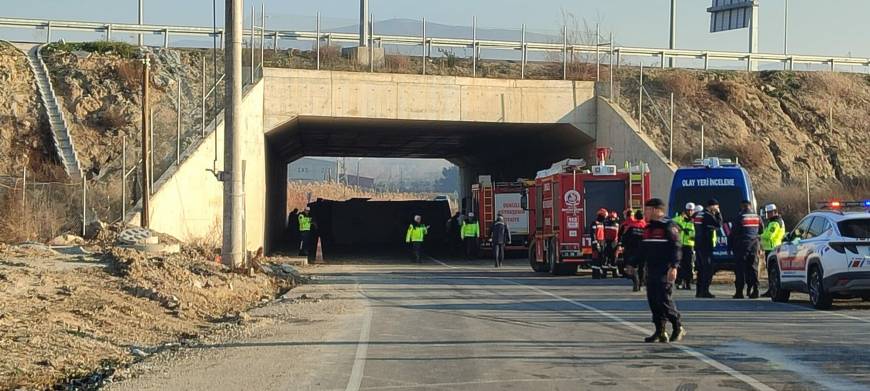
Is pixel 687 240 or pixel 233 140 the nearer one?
pixel 687 240

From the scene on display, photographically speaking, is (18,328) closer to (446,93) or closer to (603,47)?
(446,93)

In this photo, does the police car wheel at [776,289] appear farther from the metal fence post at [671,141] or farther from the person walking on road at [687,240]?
the metal fence post at [671,141]

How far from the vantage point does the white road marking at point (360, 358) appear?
34.7ft

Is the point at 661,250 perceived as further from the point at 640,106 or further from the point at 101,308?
the point at 640,106

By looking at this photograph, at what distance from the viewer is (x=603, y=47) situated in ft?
145

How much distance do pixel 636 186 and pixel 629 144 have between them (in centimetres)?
1049

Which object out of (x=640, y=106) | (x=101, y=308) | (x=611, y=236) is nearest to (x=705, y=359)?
(x=101, y=308)

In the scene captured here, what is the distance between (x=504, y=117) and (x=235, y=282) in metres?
19.2

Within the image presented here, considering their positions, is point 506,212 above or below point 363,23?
below

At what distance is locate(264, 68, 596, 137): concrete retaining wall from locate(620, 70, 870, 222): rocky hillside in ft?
8.87

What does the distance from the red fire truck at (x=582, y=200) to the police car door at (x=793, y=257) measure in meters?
8.27

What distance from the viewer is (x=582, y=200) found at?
28359 millimetres

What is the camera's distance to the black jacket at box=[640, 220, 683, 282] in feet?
44.4

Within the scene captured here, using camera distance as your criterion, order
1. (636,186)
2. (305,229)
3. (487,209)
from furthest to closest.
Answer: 1. (487,209)
2. (305,229)
3. (636,186)
